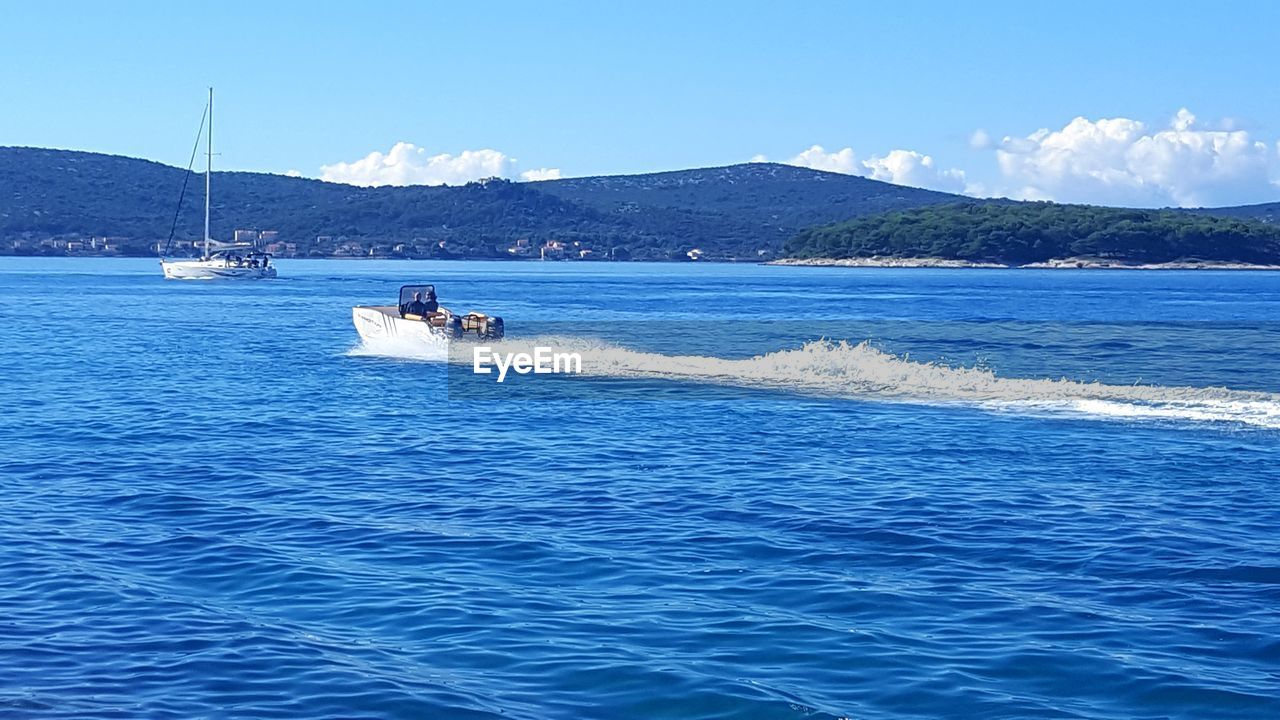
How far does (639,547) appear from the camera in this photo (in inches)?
552

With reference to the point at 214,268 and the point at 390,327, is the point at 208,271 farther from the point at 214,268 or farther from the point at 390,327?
the point at 390,327

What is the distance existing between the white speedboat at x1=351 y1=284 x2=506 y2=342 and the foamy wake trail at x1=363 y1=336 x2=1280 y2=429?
60 cm

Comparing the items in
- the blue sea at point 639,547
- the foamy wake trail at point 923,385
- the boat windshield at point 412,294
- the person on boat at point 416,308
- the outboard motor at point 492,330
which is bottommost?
the blue sea at point 639,547

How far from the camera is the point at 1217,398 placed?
2788 centimetres

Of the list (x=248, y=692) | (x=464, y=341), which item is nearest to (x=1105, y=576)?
(x=248, y=692)

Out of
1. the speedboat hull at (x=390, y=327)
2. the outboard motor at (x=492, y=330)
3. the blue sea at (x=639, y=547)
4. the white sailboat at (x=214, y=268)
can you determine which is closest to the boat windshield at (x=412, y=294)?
the speedboat hull at (x=390, y=327)

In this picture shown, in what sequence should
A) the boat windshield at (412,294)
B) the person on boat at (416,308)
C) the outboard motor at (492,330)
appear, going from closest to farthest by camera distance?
the outboard motor at (492,330)
the person on boat at (416,308)
the boat windshield at (412,294)

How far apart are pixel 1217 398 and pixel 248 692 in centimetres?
2297

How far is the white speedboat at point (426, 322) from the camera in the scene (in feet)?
131

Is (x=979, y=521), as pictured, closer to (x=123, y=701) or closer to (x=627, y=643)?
(x=627, y=643)

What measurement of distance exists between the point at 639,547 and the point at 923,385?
17.9m

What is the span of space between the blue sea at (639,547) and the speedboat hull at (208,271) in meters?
88.9

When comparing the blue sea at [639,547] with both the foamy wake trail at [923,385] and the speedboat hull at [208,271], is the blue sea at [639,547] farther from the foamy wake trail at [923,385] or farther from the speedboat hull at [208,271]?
the speedboat hull at [208,271]

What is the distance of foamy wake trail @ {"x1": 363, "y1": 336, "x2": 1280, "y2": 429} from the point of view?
86.6 ft
